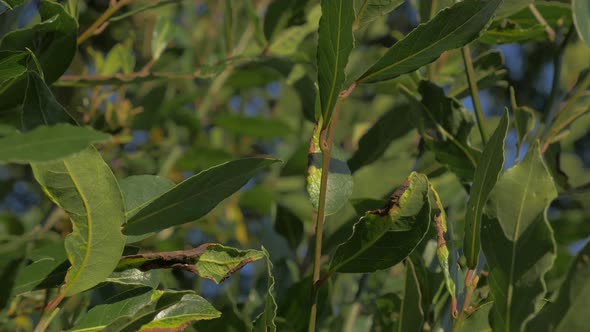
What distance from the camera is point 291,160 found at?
1712 millimetres

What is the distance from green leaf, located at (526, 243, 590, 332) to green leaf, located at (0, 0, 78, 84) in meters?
0.52

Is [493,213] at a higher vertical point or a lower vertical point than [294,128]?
higher

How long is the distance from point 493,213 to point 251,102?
2.21 m

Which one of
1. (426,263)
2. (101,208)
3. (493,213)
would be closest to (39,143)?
(101,208)

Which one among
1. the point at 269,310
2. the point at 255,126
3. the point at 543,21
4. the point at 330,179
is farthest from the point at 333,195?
the point at 255,126

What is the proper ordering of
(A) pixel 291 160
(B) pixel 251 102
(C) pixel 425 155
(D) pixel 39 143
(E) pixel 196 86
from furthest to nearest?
(B) pixel 251 102
(E) pixel 196 86
(A) pixel 291 160
(C) pixel 425 155
(D) pixel 39 143

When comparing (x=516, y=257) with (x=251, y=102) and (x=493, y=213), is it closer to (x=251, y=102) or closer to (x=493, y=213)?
(x=493, y=213)

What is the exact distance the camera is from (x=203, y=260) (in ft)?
2.49

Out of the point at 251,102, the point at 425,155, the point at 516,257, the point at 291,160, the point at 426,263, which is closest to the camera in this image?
the point at 516,257

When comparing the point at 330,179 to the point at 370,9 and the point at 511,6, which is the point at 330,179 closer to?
the point at 370,9

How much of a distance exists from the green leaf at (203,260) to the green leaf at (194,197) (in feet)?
0.09

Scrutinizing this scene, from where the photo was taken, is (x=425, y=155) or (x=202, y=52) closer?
(x=425, y=155)

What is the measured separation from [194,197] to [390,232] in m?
0.18

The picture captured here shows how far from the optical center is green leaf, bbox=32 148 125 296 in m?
0.65
